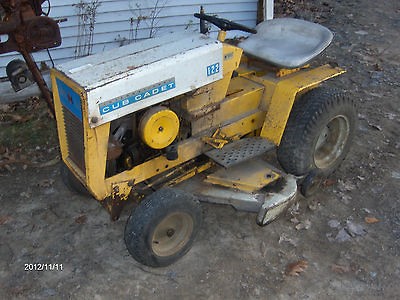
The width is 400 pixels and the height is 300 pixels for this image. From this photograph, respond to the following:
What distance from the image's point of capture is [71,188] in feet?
14.3

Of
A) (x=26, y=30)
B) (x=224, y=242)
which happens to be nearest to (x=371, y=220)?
(x=224, y=242)

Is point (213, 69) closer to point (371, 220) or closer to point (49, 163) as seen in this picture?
point (371, 220)

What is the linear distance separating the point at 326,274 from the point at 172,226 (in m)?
1.17

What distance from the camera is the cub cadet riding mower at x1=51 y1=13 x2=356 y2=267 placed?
10.9 ft

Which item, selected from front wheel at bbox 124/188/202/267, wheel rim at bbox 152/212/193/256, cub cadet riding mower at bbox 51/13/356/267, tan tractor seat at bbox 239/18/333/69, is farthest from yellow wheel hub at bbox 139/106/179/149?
tan tractor seat at bbox 239/18/333/69

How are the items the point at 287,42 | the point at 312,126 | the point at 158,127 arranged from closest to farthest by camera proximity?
the point at 158,127, the point at 312,126, the point at 287,42

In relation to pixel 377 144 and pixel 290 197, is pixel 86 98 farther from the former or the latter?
pixel 377 144

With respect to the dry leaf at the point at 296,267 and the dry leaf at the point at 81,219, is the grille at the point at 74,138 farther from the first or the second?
the dry leaf at the point at 296,267

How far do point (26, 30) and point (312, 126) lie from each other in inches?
102

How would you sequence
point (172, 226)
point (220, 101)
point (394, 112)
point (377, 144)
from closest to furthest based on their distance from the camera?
point (172, 226)
point (220, 101)
point (377, 144)
point (394, 112)

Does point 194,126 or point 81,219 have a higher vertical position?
point 194,126

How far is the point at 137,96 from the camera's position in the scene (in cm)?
328

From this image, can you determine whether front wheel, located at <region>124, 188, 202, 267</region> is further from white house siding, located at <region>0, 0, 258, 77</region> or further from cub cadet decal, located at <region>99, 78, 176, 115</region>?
white house siding, located at <region>0, 0, 258, 77</region>

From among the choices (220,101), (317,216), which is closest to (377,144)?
(317,216)
